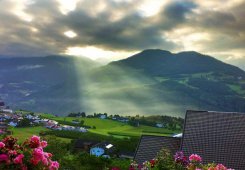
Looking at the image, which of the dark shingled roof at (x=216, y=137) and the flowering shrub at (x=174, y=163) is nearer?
the flowering shrub at (x=174, y=163)

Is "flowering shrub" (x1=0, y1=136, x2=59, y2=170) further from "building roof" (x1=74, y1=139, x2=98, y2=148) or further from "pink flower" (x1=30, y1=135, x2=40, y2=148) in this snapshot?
"building roof" (x1=74, y1=139, x2=98, y2=148)

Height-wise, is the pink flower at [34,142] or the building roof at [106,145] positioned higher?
the pink flower at [34,142]

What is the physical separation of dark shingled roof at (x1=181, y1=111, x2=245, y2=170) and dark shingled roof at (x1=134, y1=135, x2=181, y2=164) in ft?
5.97

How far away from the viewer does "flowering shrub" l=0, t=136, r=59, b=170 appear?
10828 millimetres

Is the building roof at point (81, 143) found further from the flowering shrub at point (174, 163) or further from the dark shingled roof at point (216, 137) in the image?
the flowering shrub at point (174, 163)

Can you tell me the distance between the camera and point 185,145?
35219 mm

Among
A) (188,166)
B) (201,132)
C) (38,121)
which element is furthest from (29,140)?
(38,121)

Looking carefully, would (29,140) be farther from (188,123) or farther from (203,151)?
(188,123)

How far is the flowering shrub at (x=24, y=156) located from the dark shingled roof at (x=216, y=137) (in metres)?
23.6

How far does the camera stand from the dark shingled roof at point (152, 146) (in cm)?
3659

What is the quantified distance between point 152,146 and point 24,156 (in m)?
27.1

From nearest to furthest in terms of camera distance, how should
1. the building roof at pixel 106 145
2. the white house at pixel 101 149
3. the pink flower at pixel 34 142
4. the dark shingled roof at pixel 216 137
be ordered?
the pink flower at pixel 34 142 < the dark shingled roof at pixel 216 137 < the white house at pixel 101 149 < the building roof at pixel 106 145

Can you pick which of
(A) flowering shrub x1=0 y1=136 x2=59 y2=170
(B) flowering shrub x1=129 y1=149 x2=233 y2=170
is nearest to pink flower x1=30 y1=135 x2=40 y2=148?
(A) flowering shrub x1=0 y1=136 x2=59 y2=170

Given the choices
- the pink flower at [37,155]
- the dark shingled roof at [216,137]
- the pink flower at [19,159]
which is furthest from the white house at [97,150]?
the pink flower at [19,159]
